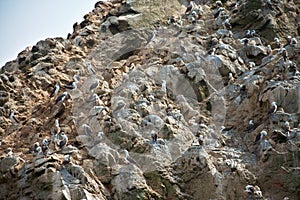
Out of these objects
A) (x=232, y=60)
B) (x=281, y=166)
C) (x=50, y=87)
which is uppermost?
(x=50, y=87)

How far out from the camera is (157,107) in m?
32.8

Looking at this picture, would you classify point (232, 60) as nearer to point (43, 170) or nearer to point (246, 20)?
point (246, 20)

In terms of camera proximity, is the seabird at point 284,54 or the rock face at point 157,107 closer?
the rock face at point 157,107

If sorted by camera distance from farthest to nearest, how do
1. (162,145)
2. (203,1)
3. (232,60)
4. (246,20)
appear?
1. (203,1)
2. (246,20)
3. (232,60)
4. (162,145)

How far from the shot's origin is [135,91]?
33500 millimetres

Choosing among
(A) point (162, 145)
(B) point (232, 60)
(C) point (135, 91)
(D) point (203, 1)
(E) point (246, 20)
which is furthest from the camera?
(D) point (203, 1)

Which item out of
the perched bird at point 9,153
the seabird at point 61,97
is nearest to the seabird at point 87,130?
the seabird at point 61,97

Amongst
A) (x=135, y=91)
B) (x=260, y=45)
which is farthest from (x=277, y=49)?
(x=135, y=91)

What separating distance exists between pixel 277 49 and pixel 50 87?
37.8 feet

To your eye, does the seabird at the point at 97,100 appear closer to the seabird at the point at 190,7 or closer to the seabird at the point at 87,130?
the seabird at the point at 87,130

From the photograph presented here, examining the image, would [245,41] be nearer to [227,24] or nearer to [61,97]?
[227,24]

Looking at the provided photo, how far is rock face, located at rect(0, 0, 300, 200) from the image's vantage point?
2874 centimetres

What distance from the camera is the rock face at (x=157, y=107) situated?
2874cm

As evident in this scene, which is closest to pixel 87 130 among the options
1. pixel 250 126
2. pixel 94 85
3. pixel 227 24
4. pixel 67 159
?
pixel 67 159
